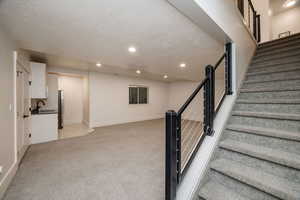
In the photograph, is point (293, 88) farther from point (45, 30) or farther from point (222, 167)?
point (45, 30)

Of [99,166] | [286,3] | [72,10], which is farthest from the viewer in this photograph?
[286,3]

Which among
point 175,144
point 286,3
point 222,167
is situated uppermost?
point 286,3

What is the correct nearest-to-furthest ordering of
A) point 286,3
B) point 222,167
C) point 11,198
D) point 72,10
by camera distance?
point 222,167
point 72,10
point 11,198
point 286,3

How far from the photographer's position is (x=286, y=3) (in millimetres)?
5234

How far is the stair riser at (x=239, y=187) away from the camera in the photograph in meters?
1.16

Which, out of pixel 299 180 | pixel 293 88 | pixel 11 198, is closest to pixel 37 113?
pixel 11 198

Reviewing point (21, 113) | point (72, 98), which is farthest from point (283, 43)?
point (72, 98)

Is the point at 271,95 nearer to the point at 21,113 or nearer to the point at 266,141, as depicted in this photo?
the point at 266,141

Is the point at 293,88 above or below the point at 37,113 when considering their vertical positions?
above

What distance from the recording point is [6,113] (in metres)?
1.98

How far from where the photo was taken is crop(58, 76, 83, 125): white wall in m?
6.30

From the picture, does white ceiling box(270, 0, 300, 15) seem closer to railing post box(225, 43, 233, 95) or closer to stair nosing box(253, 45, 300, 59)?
stair nosing box(253, 45, 300, 59)

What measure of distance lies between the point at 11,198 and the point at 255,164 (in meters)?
2.97

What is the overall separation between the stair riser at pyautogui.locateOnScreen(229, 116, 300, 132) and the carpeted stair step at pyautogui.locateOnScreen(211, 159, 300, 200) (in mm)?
683
